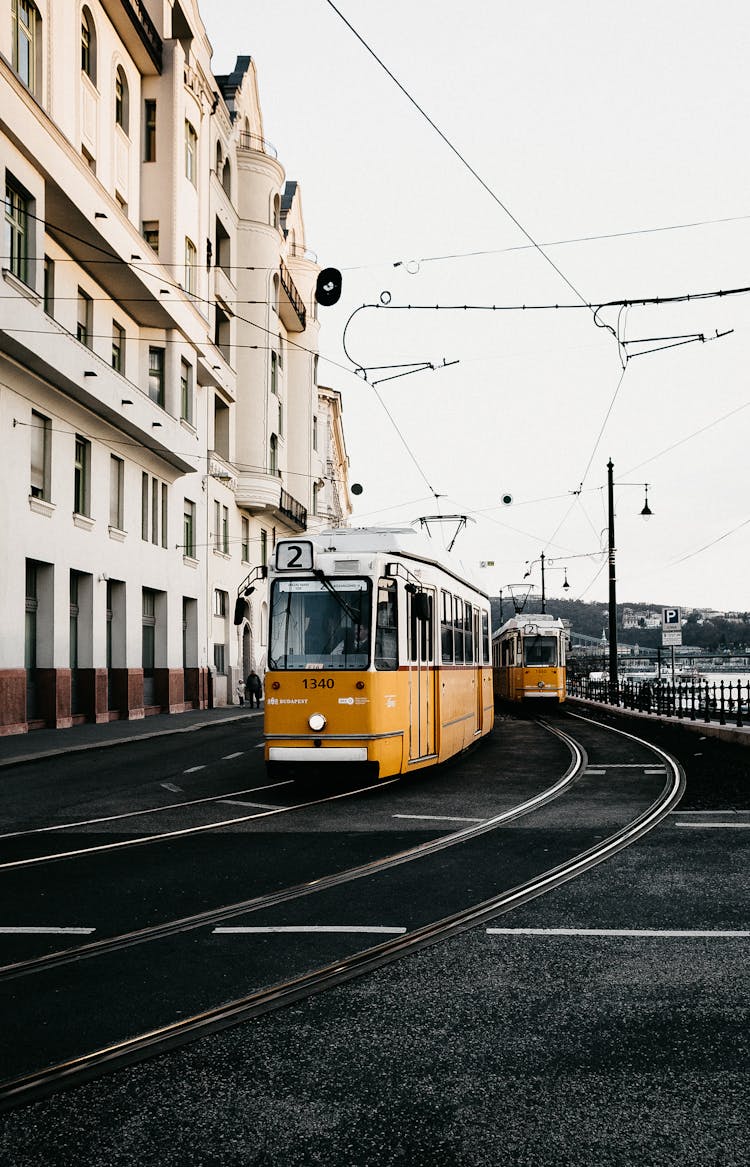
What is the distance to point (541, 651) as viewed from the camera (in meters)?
36.4

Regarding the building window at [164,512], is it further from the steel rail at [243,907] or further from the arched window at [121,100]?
the steel rail at [243,907]

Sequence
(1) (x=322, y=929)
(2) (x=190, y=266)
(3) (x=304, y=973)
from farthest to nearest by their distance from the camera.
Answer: (2) (x=190, y=266)
(1) (x=322, y=929)
(3) (x=304, y=973)

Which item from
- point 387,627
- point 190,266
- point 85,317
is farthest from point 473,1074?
point 190,266

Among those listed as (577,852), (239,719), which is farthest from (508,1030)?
(239,719)

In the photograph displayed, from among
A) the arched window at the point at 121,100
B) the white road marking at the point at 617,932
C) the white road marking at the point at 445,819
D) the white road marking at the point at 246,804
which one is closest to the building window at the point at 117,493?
the arched window at the point at 121,100

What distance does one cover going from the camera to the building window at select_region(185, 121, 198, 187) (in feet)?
118

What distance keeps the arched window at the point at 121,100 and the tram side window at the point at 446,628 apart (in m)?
21.5

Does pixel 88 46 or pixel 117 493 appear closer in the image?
pixel 88 46

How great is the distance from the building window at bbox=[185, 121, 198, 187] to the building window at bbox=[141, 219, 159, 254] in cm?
287

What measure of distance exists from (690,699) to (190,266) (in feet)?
69.8

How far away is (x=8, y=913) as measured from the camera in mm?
6691

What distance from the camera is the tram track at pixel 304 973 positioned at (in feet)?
13.5

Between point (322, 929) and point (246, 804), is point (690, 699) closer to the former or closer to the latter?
point (246, 804)

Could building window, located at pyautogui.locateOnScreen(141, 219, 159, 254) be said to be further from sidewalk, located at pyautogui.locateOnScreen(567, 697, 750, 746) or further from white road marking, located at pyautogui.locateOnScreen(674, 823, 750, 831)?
white road marking, located at pyautogui.locateOnScreen(674, 823, 750, 831)
